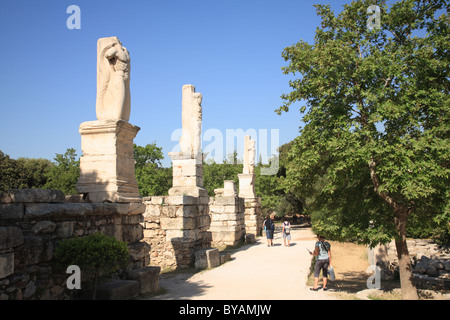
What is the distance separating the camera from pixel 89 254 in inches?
191

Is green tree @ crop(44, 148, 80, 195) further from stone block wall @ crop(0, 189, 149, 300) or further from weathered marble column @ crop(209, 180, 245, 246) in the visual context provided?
stone block wall @ crop(0, 189, 149, 300)

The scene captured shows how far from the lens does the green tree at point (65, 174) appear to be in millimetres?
26875

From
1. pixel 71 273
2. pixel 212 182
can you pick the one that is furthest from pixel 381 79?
pixel 212 182

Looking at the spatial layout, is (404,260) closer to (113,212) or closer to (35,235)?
(113,212)

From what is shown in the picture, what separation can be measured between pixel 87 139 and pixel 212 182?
2680 centimetres

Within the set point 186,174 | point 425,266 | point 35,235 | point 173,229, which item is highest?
point 186,174

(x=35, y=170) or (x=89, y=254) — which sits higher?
(x=35, y=170)

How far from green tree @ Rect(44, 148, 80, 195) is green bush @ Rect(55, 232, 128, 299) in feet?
71.8

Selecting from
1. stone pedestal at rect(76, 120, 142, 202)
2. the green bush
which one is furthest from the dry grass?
stone pedestal at rect(76, 120, 142, 202)

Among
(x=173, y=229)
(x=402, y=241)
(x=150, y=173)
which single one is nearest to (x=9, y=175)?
(x=150, y=173)

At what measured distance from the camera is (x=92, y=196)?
671cm

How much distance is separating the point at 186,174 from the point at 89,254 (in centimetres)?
675
